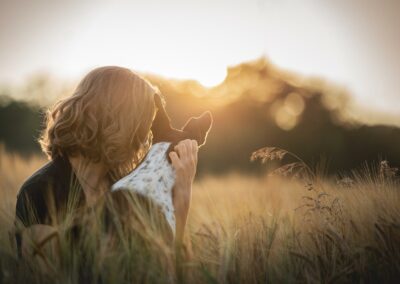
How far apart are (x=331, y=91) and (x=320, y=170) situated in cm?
1703

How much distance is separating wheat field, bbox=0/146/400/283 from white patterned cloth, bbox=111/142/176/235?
216mm

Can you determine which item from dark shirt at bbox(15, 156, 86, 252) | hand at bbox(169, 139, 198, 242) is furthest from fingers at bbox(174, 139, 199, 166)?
dark shirt at bbox(15, 156, 86, 252)

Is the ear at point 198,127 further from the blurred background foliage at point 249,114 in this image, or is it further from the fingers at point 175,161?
the blurred background foliage at point 249,114

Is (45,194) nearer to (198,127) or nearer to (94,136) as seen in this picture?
(94,136)

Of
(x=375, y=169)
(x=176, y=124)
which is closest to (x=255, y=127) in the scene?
(x=176, y=124)

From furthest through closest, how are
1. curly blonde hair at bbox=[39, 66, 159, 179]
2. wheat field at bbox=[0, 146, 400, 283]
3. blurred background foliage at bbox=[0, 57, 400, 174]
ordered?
1. blurred background foliage at bbox=[0, 57, 400, 174]
2. curly blonde hair at bbox=[39, 66, 159, 179]
3. wheat field at bbox=[0, 146, 400, 283]

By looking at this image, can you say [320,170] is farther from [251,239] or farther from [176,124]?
[176,124]

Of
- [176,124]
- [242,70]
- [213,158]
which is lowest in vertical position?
[213,158]

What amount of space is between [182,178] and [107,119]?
93 cm

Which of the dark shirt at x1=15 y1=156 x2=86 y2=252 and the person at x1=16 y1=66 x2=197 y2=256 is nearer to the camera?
the dark shirt at x1=15 y1=156 x2=86 y2=252

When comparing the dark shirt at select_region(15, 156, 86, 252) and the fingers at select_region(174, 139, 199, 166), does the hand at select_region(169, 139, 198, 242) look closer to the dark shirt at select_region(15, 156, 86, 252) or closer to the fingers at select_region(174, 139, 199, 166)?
the fingers at select_region(174, 139, 199, 166)

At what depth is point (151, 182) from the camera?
2.50 metres

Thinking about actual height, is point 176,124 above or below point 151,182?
below

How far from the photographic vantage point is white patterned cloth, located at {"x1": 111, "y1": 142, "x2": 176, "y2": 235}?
2.44 metres
